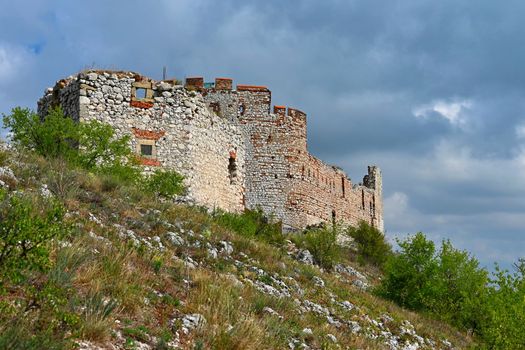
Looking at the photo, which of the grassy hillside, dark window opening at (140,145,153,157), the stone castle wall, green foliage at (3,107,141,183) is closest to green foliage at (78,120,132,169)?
green foliage at (3,107,141,183)

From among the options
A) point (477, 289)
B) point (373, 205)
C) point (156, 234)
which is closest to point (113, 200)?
point (156, 234)

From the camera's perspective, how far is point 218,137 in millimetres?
23688

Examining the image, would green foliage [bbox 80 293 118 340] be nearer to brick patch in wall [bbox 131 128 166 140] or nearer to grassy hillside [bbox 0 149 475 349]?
grassy hillside [bbox 0 149 475 349]

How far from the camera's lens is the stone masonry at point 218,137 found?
20703 mm

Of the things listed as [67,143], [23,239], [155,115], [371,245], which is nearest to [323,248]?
[155,115]

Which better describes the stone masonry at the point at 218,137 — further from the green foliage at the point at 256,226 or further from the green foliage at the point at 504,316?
the green foliage at the point at 504,316

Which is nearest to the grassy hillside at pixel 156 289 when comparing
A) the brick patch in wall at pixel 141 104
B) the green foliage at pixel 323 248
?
the green foliage at pixel 323 248

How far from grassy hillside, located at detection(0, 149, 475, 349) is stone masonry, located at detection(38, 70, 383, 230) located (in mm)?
7291

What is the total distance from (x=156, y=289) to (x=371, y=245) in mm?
26364

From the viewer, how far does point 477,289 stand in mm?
18594

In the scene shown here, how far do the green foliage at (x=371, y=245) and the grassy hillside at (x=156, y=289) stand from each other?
15755 millimetres

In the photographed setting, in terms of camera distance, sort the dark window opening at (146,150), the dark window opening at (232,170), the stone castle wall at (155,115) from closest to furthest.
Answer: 1. the stone castle wall at (155,115)
2. the dark window opening at (146,150)
3. the dark window opening at (232,170)

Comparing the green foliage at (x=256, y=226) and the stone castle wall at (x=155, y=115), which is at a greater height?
the stone castle wall at (x=155, y=115)

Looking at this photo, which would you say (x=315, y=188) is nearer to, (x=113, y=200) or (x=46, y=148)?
(x=46, y=148)
